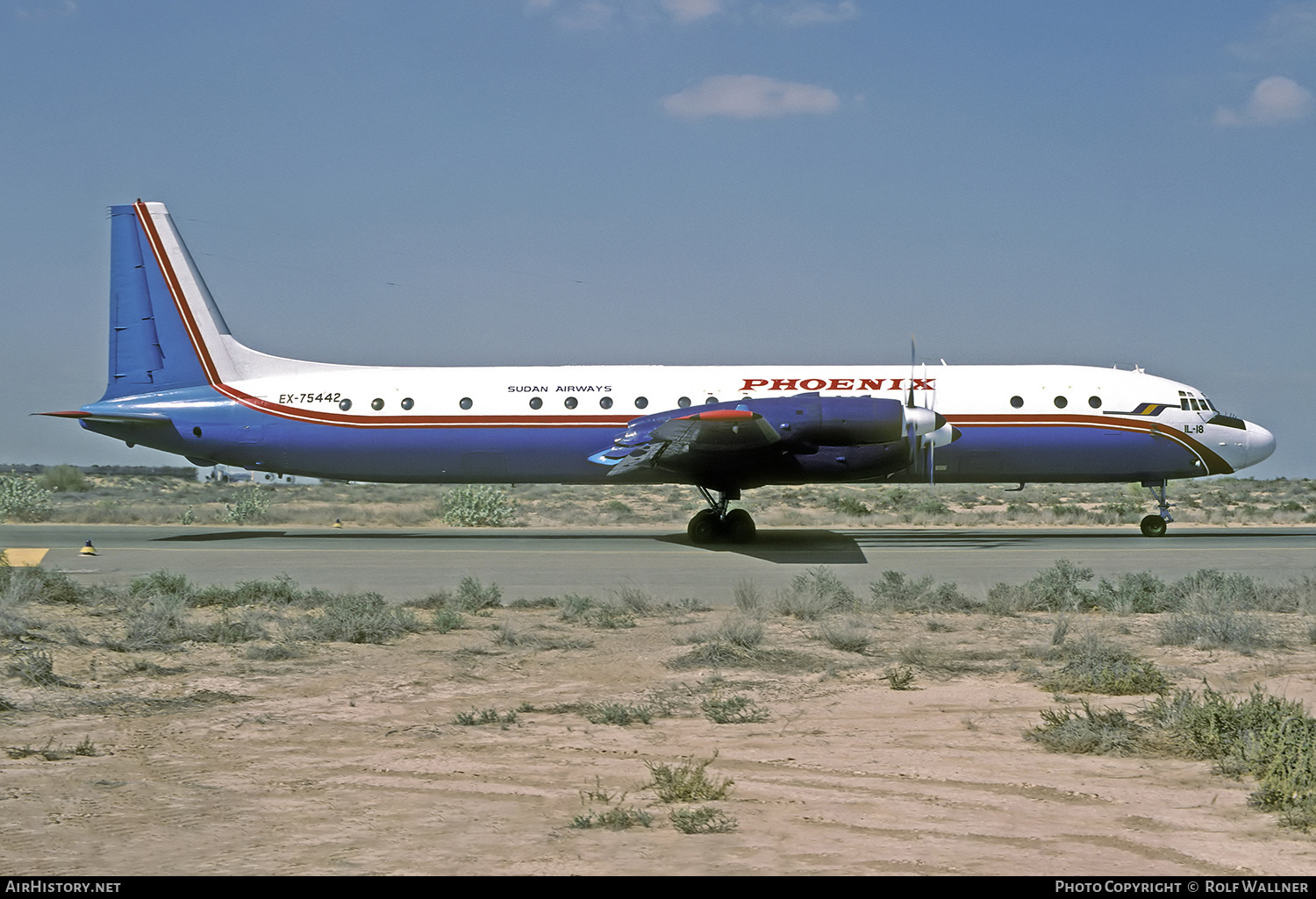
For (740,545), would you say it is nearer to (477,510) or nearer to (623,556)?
(623,556)

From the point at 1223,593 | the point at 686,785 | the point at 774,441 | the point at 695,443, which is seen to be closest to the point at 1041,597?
the point at 1223,593

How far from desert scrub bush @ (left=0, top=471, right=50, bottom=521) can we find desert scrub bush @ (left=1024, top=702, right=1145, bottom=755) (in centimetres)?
3907

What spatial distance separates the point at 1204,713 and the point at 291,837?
6638 mm

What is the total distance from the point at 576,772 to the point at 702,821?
163cm

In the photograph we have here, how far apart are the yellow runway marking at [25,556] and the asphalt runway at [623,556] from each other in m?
0.06

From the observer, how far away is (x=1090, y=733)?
8.62 m

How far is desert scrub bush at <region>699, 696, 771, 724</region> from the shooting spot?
9578 mm

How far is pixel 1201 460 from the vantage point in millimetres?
27844

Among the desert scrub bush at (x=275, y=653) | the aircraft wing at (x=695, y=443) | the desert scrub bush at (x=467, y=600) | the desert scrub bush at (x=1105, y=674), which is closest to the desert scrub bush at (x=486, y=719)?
the desert scrub bush at (x=275, y=653)

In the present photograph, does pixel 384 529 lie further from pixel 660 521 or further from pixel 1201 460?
pixel 1201 460

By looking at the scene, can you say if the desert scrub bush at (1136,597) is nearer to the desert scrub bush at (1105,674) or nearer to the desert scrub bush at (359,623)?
the desert scrub bush at (1105,674)

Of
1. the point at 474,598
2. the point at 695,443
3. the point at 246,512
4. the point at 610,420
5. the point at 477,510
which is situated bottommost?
the point at 474,598

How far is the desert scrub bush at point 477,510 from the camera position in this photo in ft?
125

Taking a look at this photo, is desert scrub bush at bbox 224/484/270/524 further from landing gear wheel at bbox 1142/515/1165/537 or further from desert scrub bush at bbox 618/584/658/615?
landing gear wheel at bbox 1142/515/1165/537
